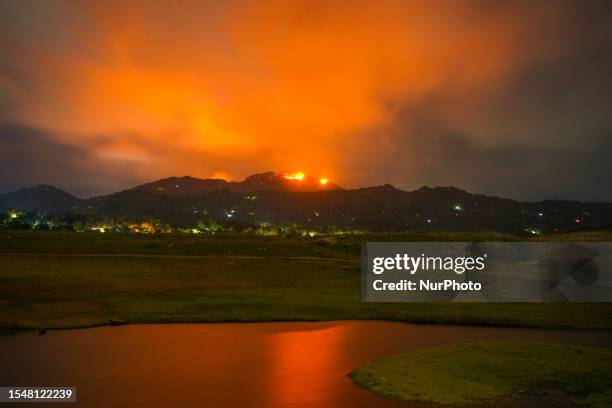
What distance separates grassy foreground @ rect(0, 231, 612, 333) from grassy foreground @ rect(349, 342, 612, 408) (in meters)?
11.0

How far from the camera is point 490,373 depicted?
22125mm

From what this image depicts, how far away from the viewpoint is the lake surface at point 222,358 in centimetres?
1998

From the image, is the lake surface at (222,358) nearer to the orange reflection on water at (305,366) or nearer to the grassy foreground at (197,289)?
the orange reflection on water at (305,366)

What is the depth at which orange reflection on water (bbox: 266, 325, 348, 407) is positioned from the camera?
65.7 feet

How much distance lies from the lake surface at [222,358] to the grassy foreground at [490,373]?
4.98ft

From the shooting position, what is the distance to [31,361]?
25328mm

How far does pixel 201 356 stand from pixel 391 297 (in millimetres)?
27715

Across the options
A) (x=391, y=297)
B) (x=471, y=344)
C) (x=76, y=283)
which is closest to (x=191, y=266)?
(x=76, y=283)

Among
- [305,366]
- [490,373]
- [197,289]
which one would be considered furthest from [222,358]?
[197,289]

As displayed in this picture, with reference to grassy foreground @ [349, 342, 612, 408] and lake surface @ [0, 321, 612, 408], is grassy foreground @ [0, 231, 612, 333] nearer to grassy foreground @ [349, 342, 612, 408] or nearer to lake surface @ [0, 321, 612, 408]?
lake surface @ [0, 321, 612, 408]

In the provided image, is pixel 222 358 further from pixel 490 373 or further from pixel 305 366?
pixel 490 373

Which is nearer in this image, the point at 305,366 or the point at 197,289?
the point at 305,366

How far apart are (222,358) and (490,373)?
43.9 feet

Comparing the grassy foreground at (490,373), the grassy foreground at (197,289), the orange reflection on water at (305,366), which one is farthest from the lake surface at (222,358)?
the grassy foreground at (197,289)
